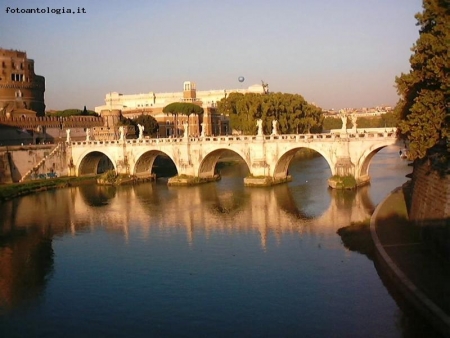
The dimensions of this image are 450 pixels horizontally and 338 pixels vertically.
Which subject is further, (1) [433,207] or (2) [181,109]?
(2) [181,109]

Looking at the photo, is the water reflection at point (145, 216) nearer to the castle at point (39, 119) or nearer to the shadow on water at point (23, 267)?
the shadow on water at point (23, 267)

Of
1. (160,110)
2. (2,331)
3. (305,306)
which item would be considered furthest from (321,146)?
(160,110)

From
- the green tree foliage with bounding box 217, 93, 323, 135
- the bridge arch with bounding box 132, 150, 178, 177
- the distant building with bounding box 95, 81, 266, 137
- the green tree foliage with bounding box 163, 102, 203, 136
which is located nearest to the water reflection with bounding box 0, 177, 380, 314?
the bridge arch with bounding box 132, 150, 178, 177

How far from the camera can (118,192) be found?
42.3 metres

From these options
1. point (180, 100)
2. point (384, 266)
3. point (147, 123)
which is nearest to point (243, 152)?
point (147, 123)

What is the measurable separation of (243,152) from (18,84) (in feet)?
113

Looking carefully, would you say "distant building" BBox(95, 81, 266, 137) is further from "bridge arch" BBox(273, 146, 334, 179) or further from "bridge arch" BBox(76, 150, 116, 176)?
"bridge arch" BBox(273, 146, 334, 179)

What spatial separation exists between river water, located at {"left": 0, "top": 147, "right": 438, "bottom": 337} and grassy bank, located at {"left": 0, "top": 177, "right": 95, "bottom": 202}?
425 centimetres

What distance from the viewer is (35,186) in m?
43.4

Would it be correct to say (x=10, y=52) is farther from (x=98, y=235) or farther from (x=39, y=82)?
(x=98, y=235)

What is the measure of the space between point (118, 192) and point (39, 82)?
31.9 meters

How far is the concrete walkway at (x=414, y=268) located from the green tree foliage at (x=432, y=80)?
2.96m

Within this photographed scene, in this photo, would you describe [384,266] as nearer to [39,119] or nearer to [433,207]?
[433,207]

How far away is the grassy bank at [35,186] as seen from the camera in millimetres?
39531
